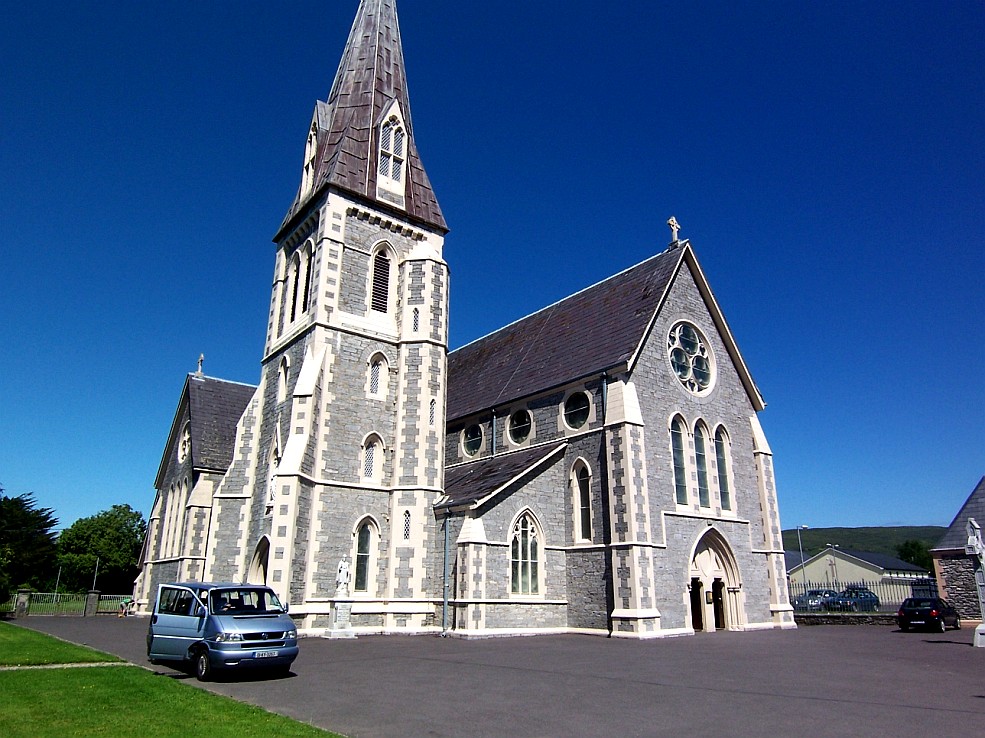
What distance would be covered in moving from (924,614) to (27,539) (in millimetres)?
54904

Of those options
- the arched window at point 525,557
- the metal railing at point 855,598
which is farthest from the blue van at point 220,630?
the metal railing at point 855,598

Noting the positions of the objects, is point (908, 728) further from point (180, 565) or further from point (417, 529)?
point (180, 565)

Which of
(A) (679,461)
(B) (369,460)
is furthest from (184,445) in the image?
(A) (679,461)

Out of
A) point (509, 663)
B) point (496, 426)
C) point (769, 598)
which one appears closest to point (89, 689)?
point (509, 663)

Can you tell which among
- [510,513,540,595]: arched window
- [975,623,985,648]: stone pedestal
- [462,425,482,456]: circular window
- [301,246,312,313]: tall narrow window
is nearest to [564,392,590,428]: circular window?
[510,513,540,595]: arched window

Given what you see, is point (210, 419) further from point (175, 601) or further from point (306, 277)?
point (175, 601)

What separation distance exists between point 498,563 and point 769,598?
11415mm

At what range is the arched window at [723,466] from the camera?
25.5 metres

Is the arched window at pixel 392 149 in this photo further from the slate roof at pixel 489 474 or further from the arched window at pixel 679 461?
the arched window at pixel 679 461

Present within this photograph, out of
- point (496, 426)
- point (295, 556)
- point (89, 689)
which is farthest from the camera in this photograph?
point (496, 426)

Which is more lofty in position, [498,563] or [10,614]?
[498,563]

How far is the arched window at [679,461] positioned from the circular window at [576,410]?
125 inches

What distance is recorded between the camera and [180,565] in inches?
1149

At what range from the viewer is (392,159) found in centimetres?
2908
